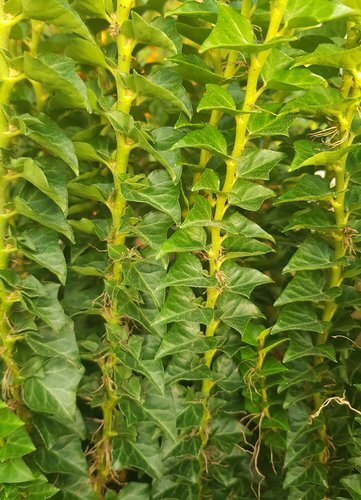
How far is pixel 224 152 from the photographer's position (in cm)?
59

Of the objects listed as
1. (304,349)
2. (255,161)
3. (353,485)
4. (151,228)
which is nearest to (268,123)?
(255,161)

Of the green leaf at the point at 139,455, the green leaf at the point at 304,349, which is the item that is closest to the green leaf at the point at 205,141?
the green leaf at the point at 304,349

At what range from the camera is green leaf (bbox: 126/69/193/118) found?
23.0 inches

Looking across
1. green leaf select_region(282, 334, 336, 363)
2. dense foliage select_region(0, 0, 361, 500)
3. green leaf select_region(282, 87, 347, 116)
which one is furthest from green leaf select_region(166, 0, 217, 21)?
green leaf select_region(282, 334, 336, 363)

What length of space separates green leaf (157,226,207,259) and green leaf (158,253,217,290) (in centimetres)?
2

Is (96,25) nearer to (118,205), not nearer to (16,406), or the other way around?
(118,205)

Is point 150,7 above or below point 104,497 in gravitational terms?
above

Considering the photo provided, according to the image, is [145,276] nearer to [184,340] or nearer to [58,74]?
[184,340]

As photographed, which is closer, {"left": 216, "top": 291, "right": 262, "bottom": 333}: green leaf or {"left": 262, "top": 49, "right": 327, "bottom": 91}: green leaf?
{"left": 262, "top": 49, "right": 327, "bottom": 91}: green leaf

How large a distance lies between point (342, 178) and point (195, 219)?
0.55 ft

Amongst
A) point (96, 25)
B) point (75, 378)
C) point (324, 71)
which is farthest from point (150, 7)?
point (75, 378)

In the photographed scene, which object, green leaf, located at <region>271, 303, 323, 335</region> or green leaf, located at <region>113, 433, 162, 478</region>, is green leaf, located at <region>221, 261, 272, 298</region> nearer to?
green leaf, located at <region>271, 303, 323, 335</region>

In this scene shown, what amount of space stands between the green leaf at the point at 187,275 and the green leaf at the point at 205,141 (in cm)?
12

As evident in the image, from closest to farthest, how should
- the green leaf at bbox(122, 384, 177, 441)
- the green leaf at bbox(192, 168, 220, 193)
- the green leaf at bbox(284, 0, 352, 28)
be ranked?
the green leaf at bbox(284, 0, 352, 28) < the green leaf at bbox(192, 168, 220, 193) < the green leaf at bbox(122, 384, 177, 441)
